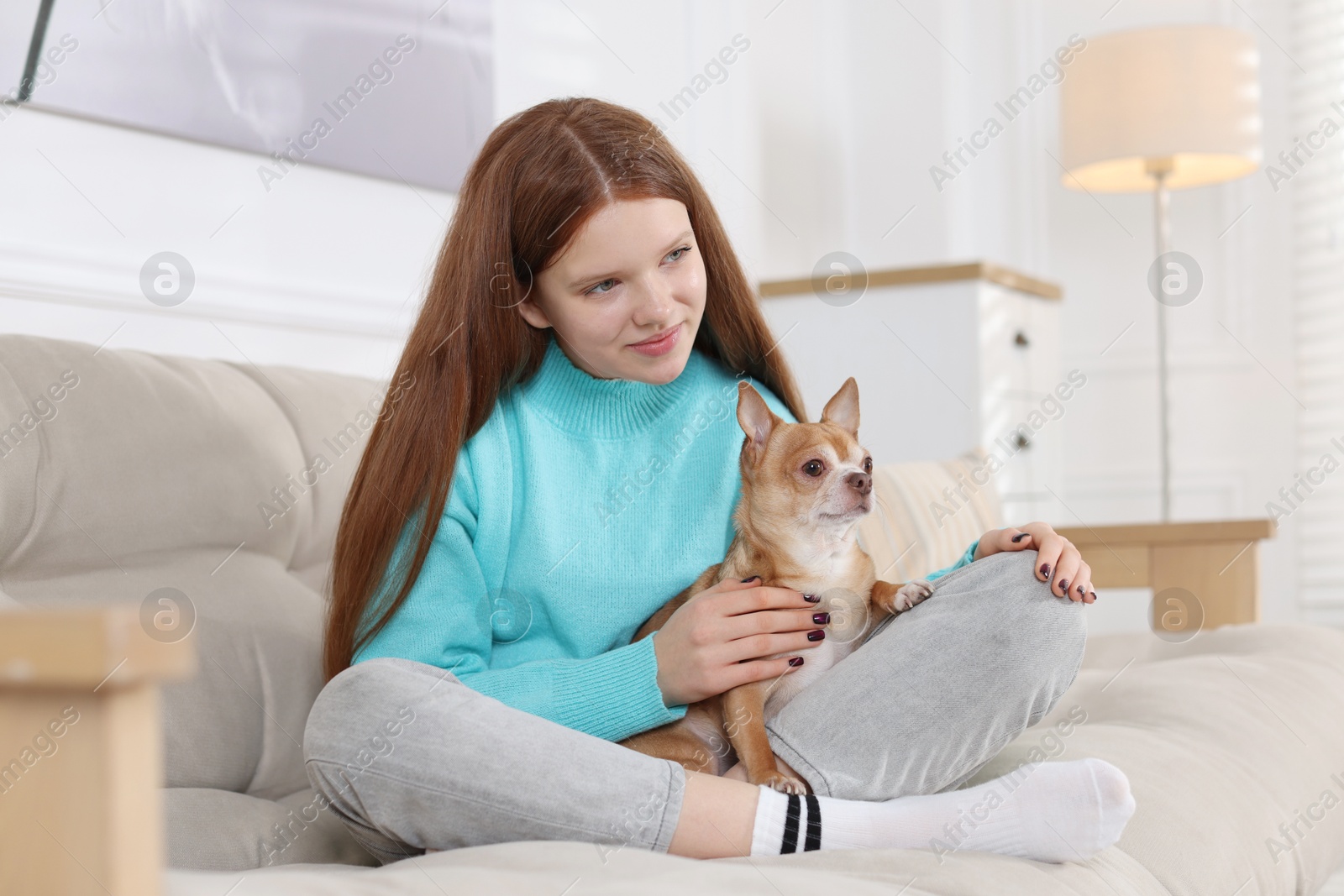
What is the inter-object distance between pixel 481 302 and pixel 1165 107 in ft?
7.28

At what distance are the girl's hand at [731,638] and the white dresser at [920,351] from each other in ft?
5.51

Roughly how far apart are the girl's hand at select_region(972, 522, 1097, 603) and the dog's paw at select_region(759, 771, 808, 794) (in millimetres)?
298

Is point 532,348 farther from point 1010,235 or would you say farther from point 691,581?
point 1010,235

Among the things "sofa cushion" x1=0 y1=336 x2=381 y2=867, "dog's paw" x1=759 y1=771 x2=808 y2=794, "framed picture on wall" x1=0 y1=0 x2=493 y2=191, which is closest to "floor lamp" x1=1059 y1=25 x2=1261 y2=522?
"framed picture on wall" x1=0 y1=0 x2=493 y2=191

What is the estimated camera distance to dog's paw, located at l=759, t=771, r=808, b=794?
109 cm

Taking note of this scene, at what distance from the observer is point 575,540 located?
143 centimetres

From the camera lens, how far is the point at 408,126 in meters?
2.28

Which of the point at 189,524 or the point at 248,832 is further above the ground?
the point at 189,524

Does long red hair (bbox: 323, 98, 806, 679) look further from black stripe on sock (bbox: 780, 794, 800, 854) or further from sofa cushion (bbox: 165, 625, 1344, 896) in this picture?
black stripe on sock (bbox: 780, 794, 800, 854)

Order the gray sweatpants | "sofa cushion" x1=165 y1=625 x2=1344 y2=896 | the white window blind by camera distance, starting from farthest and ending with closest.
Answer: the white window blind → the gray sweatpants → "sofa cushion" x1=165 y1=625 x2=1344 y2=896

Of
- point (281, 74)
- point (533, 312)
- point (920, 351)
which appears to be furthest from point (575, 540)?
point (920, 351)

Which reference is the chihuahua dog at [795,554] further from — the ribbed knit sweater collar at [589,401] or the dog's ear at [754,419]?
the ribbed knit sweater collar at [589,401]

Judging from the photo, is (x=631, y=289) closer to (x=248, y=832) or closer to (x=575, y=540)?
(x=575, y=540)

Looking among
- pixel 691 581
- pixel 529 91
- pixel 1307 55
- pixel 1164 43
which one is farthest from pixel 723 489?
pixel 1307 55
